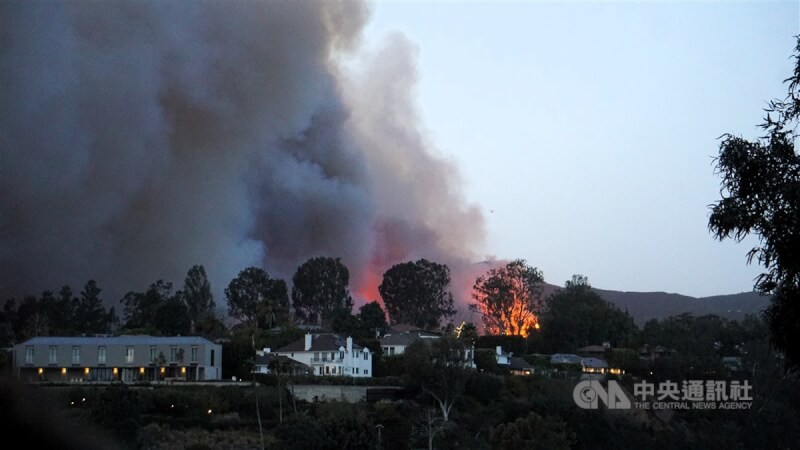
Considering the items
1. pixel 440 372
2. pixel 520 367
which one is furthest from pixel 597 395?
pixel 520 367

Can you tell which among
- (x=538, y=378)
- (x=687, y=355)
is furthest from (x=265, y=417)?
(x=687, y=355)

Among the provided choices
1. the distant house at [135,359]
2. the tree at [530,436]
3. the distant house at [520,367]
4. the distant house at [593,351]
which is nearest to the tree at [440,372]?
the tree at [530,436]

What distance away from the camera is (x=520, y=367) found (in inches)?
3135

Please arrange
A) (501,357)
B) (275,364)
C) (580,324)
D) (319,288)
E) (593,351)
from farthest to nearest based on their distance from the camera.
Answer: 1. (319,288)
2. (580,324)
3. (593,351)
4. (501,357)
5. (275,364)

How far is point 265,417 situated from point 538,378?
77.9 feet

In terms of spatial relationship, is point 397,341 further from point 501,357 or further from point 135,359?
point 135,359

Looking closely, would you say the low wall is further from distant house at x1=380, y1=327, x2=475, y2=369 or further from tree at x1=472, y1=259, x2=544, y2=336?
tree at x1=472, y1=259, x2=544, y2=336

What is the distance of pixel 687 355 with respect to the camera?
7250 centimetres

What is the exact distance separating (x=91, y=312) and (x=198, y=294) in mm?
11238

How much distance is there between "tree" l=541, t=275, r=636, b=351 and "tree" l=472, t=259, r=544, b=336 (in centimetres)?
196

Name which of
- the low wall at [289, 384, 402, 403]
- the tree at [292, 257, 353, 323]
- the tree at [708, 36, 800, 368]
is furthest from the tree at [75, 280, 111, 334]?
the tree at [708, 36, 800, 368]

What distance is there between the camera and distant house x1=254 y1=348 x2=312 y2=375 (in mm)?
61312

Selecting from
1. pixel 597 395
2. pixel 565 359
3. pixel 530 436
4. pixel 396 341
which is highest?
pixel 396 341

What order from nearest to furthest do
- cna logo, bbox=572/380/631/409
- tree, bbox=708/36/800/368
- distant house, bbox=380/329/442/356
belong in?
tree, bbox=708/36/800/368 → cna logo, bbox=572/380/631/409 → distant house, bbox=380/329/442/356
